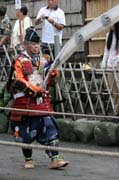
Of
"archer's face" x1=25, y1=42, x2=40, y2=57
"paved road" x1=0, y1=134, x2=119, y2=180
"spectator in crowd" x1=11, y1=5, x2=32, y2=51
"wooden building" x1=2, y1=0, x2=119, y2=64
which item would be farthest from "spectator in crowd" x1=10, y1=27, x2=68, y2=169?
"wooden building" x1=2, y1=0, x2=119, y2=64

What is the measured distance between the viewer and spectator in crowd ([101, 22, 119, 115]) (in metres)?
9.59

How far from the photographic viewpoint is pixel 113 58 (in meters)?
9.77

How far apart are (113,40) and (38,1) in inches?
148

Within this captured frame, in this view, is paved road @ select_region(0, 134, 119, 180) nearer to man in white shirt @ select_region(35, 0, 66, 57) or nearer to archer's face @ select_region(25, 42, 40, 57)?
archer's face @ select_region(25, 42, 40, 57)

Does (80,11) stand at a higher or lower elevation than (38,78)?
higher

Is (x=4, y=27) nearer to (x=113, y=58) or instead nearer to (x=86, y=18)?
(x=86, y=18)

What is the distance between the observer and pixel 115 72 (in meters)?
9.52

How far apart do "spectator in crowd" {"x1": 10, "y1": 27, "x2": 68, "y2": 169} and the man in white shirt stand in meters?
3.27

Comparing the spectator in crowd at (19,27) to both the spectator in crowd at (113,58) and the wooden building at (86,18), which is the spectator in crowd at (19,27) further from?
the spectator in crowd at (113,58)

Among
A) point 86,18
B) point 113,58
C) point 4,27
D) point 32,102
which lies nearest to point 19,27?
point 4,27

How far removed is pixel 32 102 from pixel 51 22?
11.8ft

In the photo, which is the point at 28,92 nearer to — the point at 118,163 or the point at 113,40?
the point at 118,163

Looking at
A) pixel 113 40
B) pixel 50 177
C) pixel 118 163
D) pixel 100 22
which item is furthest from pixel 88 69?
pixel 100 22

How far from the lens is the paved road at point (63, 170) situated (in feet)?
24.0
